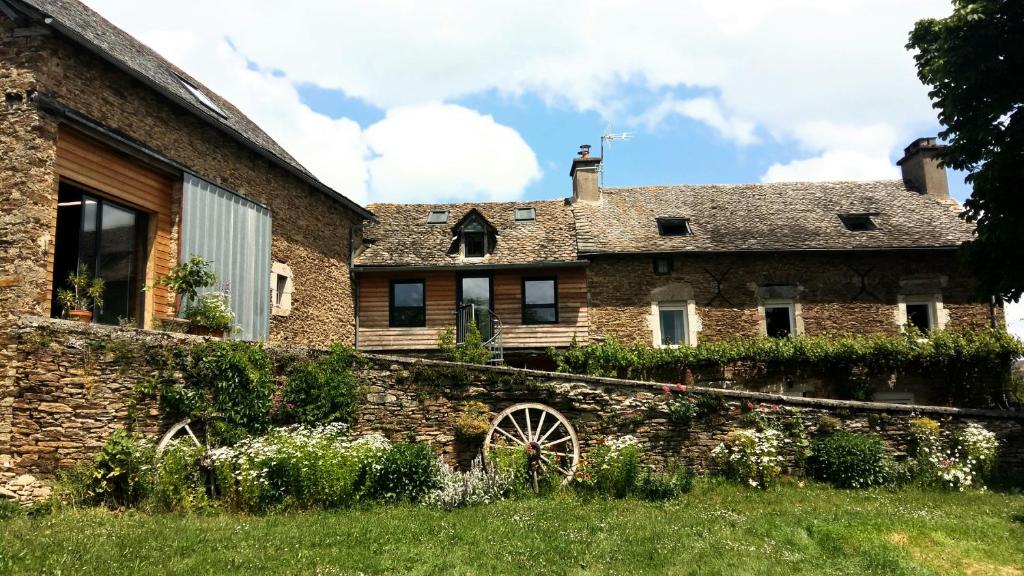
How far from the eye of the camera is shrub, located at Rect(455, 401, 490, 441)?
10.4 m

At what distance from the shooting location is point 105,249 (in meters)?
10.5

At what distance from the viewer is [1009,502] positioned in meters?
9.75

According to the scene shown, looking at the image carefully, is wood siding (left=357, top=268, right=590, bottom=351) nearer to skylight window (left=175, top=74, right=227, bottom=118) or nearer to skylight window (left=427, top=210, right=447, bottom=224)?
skylight window (left=427, top=210, right=447, bottom=224)

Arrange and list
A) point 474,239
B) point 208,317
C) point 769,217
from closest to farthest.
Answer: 1. point 208,317
2. point 474,239
3. point 769,217

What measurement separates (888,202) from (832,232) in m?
3.15

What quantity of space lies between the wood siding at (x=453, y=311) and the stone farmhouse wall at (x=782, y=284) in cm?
49

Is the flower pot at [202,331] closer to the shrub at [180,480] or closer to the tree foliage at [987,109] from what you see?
the shrub at [180,480]

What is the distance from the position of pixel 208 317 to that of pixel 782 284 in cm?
1391

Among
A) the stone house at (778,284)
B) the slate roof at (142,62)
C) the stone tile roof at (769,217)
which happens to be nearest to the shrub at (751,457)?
the stone house at (778,284)

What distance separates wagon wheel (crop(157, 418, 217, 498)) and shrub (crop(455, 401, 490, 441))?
11.7 ft

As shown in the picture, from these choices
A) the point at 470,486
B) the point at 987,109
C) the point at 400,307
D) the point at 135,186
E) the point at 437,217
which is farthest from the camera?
the point at 437,217

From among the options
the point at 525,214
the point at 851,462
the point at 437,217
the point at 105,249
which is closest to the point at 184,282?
the point at 105,249

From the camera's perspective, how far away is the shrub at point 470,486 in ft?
29.5

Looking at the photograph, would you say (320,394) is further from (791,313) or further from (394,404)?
(791,313)
